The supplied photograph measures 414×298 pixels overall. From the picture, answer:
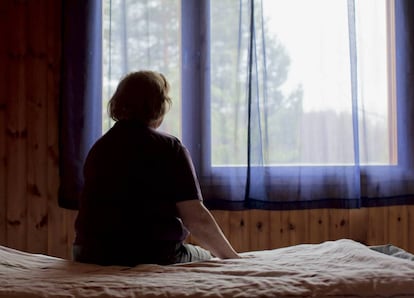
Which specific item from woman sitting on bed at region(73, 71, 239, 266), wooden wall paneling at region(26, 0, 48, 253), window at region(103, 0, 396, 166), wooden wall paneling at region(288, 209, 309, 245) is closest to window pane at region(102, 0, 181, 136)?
window at region(103, 0, 396, 166)

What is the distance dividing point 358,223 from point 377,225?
10 centimetres

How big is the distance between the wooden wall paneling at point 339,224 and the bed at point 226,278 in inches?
37.2

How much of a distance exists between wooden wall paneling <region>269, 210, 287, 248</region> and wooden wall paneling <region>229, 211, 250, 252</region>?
0.37ft

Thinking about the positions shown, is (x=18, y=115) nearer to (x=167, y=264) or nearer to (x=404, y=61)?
(x=167, y=264)

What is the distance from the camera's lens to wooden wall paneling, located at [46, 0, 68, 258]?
8.09 ft

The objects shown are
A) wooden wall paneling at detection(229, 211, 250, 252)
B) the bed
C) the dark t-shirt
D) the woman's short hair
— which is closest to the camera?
the bed

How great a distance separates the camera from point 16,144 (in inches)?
97.0

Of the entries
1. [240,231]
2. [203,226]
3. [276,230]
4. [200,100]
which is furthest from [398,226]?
[203,226]


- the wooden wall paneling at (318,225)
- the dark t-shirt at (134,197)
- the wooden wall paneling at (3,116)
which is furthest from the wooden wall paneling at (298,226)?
the wooden wall paneling at (3,116)

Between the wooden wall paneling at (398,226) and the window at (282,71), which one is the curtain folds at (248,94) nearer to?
the window at (282,71)

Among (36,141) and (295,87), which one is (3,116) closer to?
(36,141)

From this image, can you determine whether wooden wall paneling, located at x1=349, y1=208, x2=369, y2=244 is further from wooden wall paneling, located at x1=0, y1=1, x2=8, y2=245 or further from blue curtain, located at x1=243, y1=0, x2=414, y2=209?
wooden wall paneling, located at x1=0, y1=1, x2=8, y2=245

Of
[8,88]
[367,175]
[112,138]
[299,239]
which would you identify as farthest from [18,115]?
[367,175]

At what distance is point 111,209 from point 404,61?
1.69 meters
